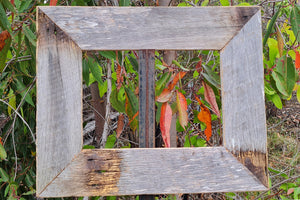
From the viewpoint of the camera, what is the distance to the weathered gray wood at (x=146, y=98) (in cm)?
71

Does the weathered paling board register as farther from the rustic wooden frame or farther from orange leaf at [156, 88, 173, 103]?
orange leaf at [156, 88, 173, 103]

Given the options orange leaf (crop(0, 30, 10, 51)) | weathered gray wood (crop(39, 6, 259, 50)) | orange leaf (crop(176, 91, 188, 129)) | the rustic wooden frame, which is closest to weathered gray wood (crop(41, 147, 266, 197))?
the rustic wooden frame

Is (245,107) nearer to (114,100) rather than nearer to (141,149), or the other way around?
(141,149)

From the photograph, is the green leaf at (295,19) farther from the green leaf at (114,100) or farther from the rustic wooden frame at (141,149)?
the green leaf at (114,100)

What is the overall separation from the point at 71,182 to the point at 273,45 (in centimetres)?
68

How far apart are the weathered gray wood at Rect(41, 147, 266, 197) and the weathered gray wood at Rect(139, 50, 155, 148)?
5 cm

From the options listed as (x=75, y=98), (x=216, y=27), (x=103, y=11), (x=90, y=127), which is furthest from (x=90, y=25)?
(x=90, y=127)

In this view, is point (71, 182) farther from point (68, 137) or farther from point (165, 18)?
point (165, 18)

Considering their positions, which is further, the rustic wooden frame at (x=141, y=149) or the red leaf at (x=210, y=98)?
the red leaf at (x=210, y=98)

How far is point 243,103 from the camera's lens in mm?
666

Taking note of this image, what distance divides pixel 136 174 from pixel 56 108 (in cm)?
21

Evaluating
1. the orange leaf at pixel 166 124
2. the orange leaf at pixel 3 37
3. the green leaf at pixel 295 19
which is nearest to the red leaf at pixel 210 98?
the orange leaf at pixel 166 124

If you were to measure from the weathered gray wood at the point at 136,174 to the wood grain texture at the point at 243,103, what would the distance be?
8 centimetres

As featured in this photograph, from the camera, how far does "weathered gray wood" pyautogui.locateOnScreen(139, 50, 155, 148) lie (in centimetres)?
71
